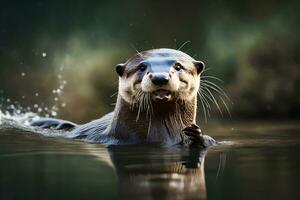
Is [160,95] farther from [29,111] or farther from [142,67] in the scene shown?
[29,111]

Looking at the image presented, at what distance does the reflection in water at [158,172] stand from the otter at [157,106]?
0.90 ft

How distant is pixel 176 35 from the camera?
12.5 m

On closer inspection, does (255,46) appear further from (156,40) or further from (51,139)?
(51,139)

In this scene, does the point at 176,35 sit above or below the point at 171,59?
above

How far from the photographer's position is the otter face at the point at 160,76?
5.52 m

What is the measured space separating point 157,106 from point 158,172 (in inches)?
67.8

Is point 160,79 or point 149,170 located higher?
point 160,79

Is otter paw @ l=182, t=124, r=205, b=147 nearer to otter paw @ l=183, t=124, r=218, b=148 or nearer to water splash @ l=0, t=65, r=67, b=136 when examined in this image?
otter paw @ l=183, t=124, r=218, b=148

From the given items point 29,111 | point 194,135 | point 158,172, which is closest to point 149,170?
point 158,172

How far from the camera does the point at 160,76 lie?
17.9 feet

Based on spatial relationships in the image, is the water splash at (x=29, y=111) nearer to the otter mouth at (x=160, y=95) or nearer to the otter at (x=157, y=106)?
the otter at (x=157, y=106)

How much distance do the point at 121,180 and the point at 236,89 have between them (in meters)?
7.83

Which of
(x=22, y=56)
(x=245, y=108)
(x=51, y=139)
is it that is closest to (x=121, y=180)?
(x=51, y=139)

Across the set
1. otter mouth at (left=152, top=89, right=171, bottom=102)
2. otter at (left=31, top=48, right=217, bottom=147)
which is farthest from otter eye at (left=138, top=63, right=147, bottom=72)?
otter mouth at (left=152, top=89, right=171, bottom=102)
